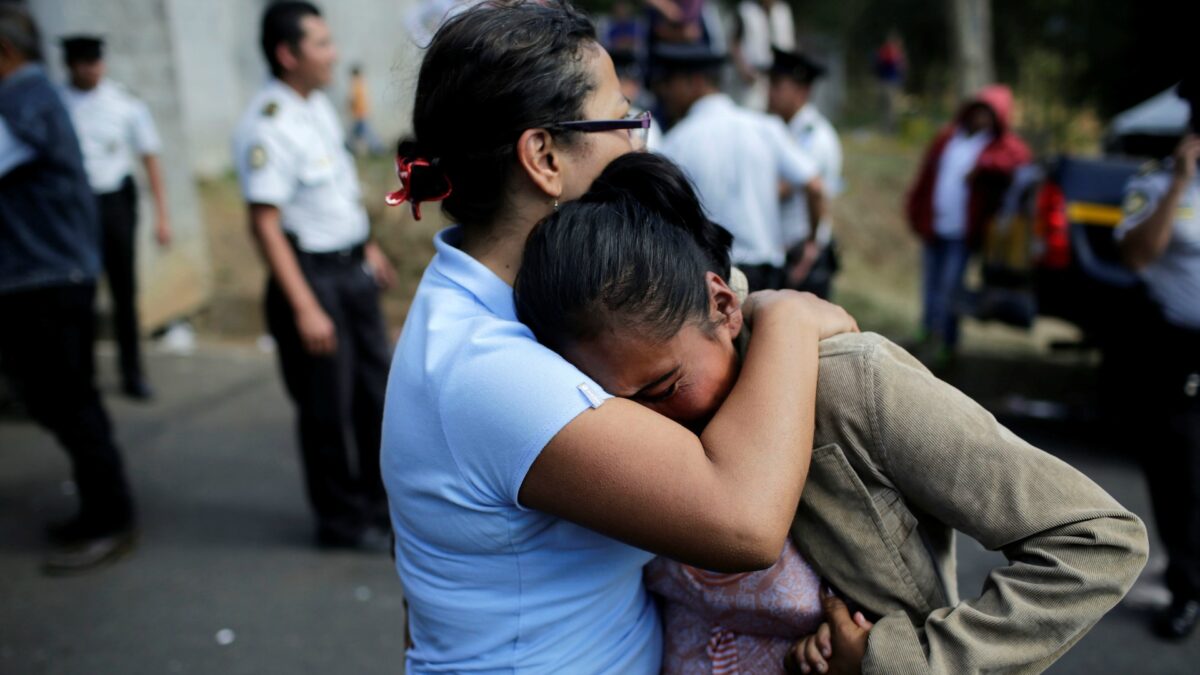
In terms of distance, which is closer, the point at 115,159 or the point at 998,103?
the point at 115,159

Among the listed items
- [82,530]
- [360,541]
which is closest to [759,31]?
[360,541]

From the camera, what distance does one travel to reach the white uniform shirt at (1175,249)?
3.38 metres

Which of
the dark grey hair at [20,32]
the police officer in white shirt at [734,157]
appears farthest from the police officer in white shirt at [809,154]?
the dark grey hair at [20,32]

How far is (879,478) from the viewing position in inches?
51.7

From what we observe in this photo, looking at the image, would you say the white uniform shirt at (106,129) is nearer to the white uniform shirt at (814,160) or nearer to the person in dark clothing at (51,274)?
the person in dark clothing at (51,274)

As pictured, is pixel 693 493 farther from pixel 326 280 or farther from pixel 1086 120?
pixel 1086 120

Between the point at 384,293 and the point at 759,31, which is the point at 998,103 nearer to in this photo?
the point at 759,31

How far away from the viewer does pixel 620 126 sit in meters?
1.43

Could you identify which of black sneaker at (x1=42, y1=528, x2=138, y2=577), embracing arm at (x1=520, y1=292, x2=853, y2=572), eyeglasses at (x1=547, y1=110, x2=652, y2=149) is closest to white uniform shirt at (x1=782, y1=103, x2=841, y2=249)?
black sneaker at (x1=42, y1=528, x2=138, y2=577)

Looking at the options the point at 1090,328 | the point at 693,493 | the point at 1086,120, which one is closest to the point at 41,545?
the point at 693,493

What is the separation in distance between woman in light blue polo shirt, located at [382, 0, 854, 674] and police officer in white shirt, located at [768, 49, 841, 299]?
380 centimetres

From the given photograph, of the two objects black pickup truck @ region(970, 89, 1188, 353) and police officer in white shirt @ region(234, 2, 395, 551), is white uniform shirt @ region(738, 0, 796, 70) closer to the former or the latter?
black pickup truck @ region(970, 89, 1188, 353)

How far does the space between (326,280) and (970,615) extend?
3060mm

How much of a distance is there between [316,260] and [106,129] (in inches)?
105
